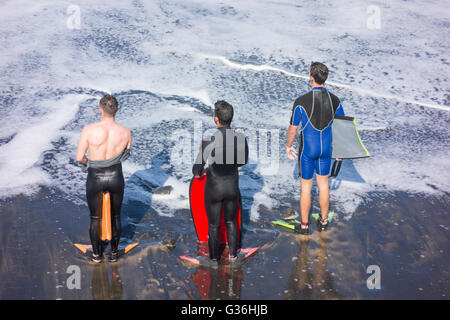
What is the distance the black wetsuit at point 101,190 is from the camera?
4422 mm

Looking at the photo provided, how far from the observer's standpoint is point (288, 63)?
9.82m

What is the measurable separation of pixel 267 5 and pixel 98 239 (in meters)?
9.56

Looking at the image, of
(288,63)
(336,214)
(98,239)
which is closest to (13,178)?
(98,239)

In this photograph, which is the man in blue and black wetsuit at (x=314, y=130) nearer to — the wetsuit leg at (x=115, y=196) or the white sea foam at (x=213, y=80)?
the white sea foam at (x=213, y=80)

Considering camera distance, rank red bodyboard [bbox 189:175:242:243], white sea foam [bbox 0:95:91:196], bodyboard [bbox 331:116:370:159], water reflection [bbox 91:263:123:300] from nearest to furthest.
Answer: water reflection [bbox 91:263:123:300], red bodyboard [bbox 189:175:242:243], bodyboard [bbox 331:116:370:159], white sea foam [bbox 0:95:91:196]

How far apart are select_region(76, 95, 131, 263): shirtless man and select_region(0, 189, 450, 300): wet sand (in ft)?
1.51

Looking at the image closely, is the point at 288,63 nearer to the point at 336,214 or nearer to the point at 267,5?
the point at 267,5

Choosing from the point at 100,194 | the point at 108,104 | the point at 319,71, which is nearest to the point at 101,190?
the point at 100,194

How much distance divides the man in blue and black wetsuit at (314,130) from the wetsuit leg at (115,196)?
5.73ft

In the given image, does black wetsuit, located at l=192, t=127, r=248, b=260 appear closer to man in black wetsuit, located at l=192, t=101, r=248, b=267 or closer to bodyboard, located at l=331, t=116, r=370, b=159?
man in black wetsuit, located at l=192, t=101, r=248, b=267

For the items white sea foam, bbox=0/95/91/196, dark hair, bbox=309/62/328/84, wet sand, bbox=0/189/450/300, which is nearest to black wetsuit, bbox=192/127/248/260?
wet sand, bbox=0/189/450/300

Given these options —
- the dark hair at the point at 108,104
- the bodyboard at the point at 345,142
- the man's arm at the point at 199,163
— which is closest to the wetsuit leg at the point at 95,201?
the dark hair at the point at 108,104

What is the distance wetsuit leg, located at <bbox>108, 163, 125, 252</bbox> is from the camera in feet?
14.6

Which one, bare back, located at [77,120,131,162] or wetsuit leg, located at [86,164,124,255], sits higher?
bare back, located at [77,120,131,162]
